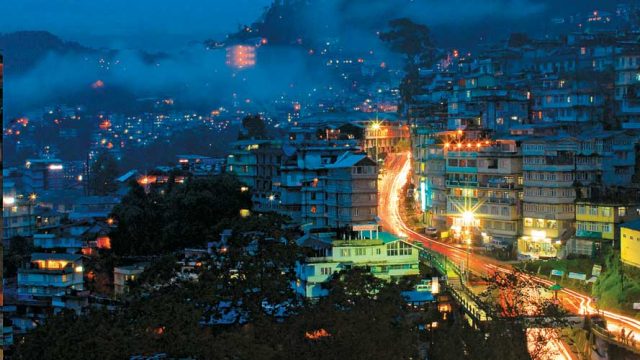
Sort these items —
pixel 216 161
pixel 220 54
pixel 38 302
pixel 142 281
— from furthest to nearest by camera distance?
pixel 220 54 → pixel 216 161 → pixel 38 302 → pixel 142 281

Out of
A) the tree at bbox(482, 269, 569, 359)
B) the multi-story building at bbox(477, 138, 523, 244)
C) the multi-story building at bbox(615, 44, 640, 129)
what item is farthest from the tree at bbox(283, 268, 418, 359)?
the multi-story building at bbox(615, 44, 640, 129)

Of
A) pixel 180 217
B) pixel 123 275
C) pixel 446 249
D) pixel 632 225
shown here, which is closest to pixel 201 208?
Result: pixel 180 217

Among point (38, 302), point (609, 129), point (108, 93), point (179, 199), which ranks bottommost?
point (38, 302)

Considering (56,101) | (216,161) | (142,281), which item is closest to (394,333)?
(142,281)

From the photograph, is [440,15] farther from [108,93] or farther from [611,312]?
[611,312]

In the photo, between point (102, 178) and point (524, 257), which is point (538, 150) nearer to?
point (524, 257)
